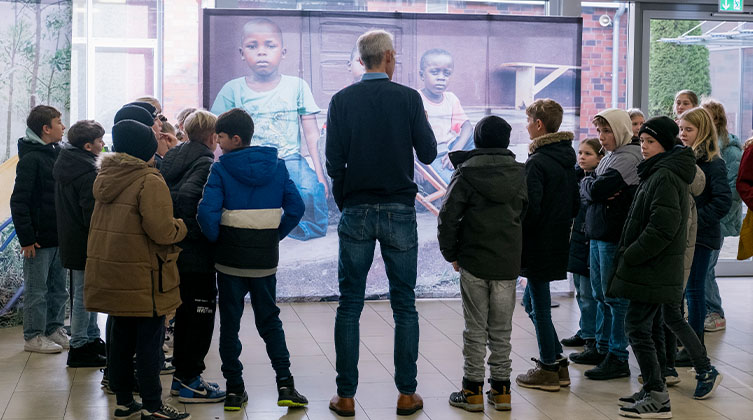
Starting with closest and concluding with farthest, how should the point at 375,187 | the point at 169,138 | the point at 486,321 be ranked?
1. the point at 375,187
2. the point at 486,321
3. the point at 169,138

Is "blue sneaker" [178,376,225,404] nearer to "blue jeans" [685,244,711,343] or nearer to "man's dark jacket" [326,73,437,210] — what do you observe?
"man's dark jacket" [326,73,437,210]

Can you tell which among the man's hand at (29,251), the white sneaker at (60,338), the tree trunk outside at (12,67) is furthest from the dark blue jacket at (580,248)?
the tree trunk outside at (12,67)

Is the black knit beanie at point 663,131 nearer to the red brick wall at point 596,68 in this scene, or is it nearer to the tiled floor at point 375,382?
the tiled floor at point 375,382

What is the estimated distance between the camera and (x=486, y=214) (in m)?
4.26

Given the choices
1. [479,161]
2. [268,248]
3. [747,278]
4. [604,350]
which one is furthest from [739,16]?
[268,248]

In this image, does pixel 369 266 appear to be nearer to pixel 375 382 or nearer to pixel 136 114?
pixel 375 382

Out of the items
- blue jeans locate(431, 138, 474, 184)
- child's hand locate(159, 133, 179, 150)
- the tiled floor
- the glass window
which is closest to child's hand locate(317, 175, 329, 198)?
blue jeans locate(431, 138, 474, 184)

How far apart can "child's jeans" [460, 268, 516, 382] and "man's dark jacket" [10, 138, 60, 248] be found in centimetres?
267

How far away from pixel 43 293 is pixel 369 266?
2450 mm

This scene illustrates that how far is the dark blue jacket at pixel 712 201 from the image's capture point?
530 cm

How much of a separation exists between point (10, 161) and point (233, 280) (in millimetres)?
2932

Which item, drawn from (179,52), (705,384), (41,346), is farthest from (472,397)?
(179,52)

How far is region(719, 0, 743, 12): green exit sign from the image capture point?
28.0 ft

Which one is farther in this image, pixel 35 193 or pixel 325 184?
pixel 325 184
